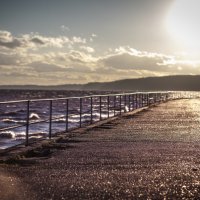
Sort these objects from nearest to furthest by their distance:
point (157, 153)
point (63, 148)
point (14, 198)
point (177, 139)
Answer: point (14, 198) < point (157, 153) < point (63, 148) < point (177, 139)

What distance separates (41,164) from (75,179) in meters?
1.76

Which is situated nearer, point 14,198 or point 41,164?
point 14,198

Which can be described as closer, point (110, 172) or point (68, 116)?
point (110, 172)

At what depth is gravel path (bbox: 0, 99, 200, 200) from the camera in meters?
6.82

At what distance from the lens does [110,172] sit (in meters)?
8.49

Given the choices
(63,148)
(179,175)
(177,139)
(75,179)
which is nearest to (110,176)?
(75,179)

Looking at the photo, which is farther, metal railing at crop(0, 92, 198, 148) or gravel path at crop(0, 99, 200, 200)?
metal railing at crop(0, 92, 198, 148)

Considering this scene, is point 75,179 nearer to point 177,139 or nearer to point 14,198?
point 14,198

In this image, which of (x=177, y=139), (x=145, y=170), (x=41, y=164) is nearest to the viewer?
(x=145, y=170)

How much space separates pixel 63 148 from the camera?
1211cm

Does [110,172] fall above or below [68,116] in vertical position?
below

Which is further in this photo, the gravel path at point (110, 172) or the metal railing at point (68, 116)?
the metal railing at point (68, 116)

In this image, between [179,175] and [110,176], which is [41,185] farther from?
[179,175]

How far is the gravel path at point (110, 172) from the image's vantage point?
269 inches
